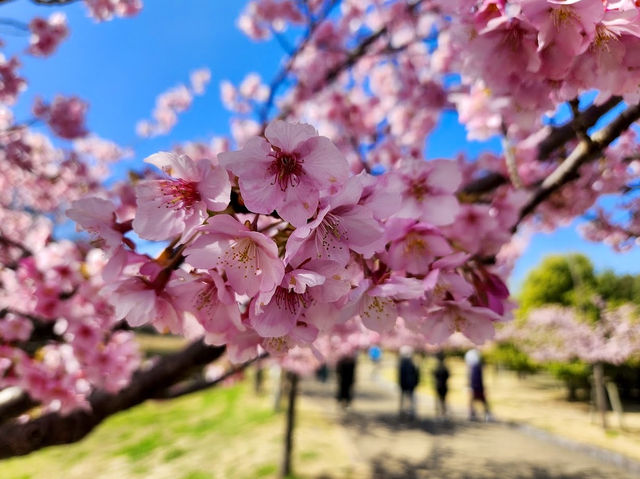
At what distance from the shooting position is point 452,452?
27.1 ft

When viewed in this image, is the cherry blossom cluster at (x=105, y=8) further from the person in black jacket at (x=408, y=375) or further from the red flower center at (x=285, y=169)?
the person in black jacket at (x=408, y=375)

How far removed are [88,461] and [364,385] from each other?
13.2m

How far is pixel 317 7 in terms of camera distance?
6156mm

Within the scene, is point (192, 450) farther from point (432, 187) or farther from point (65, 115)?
point (432, 187)

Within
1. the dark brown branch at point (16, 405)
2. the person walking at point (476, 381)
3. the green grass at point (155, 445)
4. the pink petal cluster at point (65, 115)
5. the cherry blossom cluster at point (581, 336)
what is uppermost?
the pink petal cluster at point (65, 115)

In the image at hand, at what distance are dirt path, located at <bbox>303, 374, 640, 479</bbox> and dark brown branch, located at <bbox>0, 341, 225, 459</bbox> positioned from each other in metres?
5.73

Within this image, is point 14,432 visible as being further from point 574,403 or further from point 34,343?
point 574,403

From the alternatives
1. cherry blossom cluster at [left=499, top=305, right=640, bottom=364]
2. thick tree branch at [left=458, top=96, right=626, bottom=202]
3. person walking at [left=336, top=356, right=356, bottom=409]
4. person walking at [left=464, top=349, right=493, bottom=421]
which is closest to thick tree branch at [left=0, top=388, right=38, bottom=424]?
thick tree branch at [left=458, top=96, right=626, bottom=202]

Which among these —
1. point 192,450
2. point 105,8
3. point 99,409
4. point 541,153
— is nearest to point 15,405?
point 99,409

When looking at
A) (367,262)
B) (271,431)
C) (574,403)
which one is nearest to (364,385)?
(574,403)

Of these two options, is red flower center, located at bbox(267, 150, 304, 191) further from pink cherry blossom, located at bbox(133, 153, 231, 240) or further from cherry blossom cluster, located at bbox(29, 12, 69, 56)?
cherry blossom cluster, located at bbox(29, 12, 69, 56)

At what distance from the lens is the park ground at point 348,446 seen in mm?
7434

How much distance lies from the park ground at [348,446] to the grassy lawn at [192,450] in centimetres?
3

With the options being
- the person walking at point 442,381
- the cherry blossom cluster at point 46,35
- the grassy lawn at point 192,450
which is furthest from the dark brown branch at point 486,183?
the person walking at point 442,381
